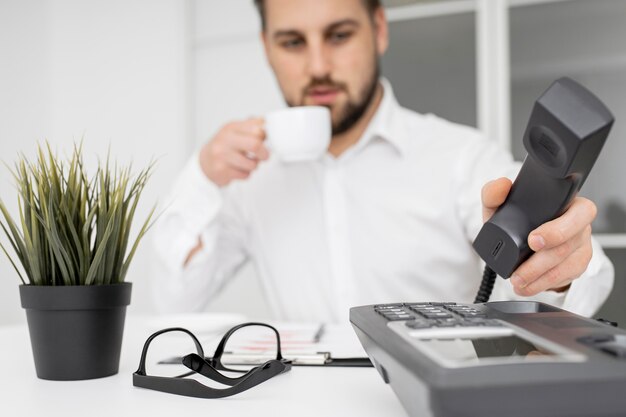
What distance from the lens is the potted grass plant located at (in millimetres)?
583

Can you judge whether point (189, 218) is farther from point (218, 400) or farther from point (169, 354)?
point (218, 400)

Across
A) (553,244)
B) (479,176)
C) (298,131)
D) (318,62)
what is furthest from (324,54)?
(553,244)

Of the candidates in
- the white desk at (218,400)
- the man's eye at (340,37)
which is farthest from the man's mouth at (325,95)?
the white desk at (218,400)

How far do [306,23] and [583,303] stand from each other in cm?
85

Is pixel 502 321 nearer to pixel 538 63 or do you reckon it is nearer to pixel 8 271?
pixel 538 63

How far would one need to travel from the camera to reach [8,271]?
2307 millimetres

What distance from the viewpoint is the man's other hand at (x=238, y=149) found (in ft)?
3.79

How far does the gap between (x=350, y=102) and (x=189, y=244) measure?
0.49 m

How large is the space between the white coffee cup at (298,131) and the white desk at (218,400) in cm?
59

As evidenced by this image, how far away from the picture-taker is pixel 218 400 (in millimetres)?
510

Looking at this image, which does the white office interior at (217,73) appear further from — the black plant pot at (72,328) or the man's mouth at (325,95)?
the black plant pot at (72,328)

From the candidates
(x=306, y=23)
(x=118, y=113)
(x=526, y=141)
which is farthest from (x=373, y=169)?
(x=118, y=113)

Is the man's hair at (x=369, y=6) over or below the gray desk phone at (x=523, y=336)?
over

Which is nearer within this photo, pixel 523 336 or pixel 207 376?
pixel 523 336
